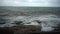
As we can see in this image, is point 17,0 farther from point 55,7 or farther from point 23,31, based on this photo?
point 23,31

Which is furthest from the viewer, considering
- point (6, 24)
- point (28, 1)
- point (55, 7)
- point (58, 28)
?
point (28, 1)

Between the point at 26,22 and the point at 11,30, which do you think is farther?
the point at 26,22

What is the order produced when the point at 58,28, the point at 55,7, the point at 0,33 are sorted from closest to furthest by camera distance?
the point at 0,33, the point at 58,28, the point at 55,7

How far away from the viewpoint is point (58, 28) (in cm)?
142

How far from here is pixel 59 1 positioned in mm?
2678

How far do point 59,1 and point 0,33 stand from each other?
6.47 ft

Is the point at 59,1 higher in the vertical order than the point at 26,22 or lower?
higher

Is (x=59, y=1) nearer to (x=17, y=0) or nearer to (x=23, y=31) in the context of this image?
(x=17, y=0)

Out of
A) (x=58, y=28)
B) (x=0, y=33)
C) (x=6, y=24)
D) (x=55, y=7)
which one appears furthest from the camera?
(x=55, y=7)

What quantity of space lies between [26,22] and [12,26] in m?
0.26

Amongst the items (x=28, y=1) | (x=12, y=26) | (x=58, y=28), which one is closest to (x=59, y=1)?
(x=28, y=1)

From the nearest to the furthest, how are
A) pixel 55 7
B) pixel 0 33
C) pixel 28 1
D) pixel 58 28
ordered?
pixel 0 33
pixel 58 28
pixel 55 7
pixel 28 1

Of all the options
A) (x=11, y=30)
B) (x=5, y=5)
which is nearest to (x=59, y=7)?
(x=5, y=5)

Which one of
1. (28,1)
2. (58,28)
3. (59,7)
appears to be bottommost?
(58,28)
